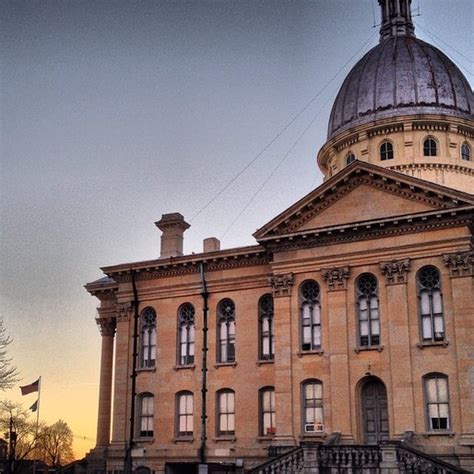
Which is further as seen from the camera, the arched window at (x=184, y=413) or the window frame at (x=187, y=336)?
the window frame at (x=187, y=336)

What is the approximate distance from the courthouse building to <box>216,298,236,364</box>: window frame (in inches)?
3.1

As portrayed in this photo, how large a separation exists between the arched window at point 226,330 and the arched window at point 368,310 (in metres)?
7.42

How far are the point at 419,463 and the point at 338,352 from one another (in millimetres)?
7427

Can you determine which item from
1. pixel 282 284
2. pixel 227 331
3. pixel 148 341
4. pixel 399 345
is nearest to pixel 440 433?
pixel 399 345

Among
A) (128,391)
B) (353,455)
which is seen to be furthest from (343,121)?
(353,455)

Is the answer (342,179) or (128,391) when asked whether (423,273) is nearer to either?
(342,179)

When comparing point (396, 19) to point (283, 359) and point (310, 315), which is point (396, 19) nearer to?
point (310, 315)

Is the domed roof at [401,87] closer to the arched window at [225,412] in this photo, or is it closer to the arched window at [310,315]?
the arched window at [310,315]

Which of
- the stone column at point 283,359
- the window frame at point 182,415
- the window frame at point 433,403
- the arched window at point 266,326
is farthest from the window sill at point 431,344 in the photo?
the window frame at point 182,415

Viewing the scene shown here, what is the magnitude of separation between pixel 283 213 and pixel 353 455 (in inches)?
463

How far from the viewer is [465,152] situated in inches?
1896

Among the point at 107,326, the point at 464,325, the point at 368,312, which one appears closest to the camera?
the point at 464,325

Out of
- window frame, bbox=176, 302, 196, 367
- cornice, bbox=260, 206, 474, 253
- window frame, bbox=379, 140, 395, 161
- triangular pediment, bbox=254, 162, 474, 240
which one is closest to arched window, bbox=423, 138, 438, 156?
window frame, bbox=379, 140, 395, 161

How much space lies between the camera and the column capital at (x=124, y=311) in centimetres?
4494
